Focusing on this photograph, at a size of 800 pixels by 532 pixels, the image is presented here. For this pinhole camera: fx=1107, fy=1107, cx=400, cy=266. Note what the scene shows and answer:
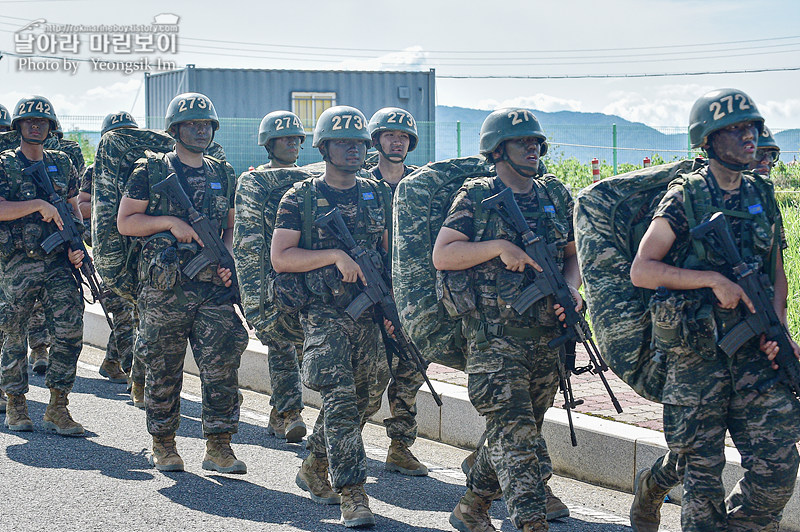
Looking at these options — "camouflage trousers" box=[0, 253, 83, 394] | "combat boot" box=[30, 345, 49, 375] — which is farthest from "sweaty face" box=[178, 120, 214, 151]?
"combat boot" box=[30, 345, 49, 375]

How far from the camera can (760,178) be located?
4.68m

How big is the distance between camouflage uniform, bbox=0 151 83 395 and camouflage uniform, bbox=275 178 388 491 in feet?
8.02

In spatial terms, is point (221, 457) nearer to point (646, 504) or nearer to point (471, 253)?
point (471, 253)

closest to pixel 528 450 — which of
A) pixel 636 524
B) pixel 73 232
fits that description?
pixel 636 524

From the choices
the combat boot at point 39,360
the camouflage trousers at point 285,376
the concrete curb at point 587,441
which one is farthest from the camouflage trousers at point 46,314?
the concrete curb at point 587,441

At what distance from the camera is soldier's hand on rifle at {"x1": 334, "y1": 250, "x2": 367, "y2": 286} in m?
5.62

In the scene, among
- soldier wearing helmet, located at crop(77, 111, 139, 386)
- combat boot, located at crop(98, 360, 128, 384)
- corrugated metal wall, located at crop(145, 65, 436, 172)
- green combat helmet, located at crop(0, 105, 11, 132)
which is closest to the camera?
soldier wearing helmet, located at crop(77, 111, 139, 386)

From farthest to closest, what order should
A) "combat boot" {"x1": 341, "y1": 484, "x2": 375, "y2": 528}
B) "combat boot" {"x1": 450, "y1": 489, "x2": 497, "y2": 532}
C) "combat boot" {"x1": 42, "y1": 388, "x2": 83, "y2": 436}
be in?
1. "combat boot" {"x1": 42, "y1": 388, "x2": 83, "y2": 436}
2. "combat boot" {"x1": 341, "y1": 484, "x2": 375, "y2": 528}
3. "combat boot" {"x1": 450, "y1": 489, "x2": 497, "y2": 532}

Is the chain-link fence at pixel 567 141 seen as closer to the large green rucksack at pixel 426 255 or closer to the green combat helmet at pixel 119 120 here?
the green combat helmet at pixel 119 120

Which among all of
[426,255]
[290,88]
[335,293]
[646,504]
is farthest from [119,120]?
[290,88]

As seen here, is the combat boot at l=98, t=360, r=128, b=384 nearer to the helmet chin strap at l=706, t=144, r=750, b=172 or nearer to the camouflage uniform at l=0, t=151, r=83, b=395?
the camouflage uniform at l=0, t=151, r=83, b=395

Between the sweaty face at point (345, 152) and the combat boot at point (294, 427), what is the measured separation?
2.21 metres

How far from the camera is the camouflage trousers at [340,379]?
214 inches

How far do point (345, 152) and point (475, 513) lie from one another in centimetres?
197
